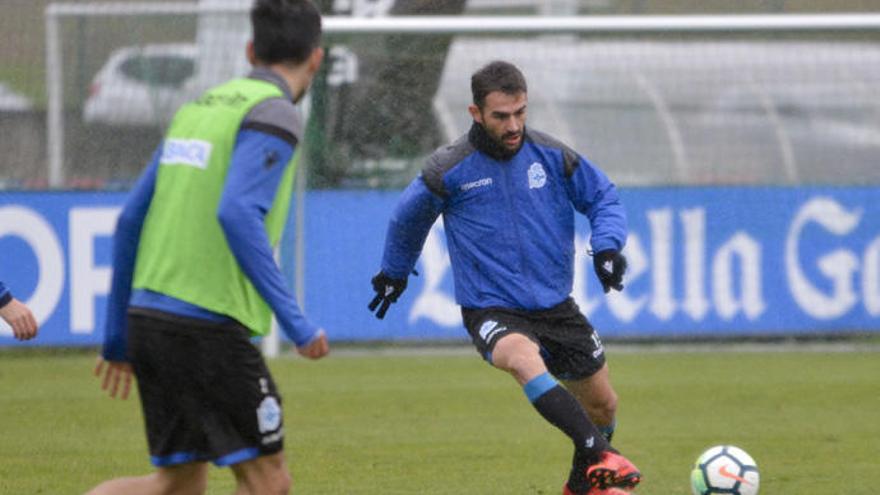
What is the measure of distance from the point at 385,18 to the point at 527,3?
382 cm

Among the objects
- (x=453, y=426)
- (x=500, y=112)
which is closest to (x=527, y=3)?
(x=453, y=426)

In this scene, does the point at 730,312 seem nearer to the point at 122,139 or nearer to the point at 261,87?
the point at 122,139

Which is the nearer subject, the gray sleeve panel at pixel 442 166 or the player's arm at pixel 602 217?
the player's arm at pixel 602 217

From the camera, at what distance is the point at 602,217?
7500 millimetres

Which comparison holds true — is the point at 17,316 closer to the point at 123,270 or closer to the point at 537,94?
the point at 123,270

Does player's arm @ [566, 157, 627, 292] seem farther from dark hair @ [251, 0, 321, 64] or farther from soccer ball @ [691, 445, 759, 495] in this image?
dark hair @ [251, 0, 321, 64]

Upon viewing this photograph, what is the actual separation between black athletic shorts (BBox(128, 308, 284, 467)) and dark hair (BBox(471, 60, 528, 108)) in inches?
90.8

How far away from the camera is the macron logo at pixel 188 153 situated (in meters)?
5.29

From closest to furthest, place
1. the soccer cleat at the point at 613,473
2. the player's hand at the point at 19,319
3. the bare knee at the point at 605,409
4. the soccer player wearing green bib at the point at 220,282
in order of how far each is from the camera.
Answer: the soccer player wearing green bib at the point at 220,282, the player's hand at the point at 19,319, the soccer cleat at the point at 613,473, the bare knee at the point at 605,409

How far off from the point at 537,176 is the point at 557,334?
0.70 metres

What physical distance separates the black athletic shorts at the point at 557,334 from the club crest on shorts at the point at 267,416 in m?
2.26

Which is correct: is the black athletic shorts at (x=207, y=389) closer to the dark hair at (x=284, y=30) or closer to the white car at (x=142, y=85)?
the dark hair at (x=284, y=30)

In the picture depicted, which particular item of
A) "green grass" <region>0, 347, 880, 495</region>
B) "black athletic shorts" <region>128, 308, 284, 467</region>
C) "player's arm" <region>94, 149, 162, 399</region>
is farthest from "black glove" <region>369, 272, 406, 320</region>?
"black athletic shorts" <region>128, 308, 284, 467</region>

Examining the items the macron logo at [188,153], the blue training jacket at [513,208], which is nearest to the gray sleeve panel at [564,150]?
the blue training jacket at [513,208]
